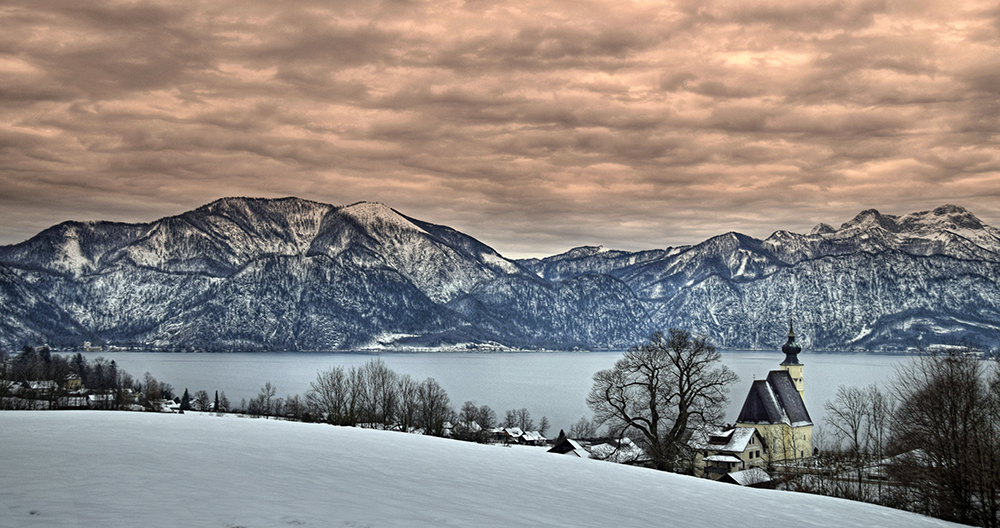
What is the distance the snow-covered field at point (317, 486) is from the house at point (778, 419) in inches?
1950

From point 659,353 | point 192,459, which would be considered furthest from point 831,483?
point 192,459

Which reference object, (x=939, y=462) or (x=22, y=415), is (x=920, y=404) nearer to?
(x=939, y=462)

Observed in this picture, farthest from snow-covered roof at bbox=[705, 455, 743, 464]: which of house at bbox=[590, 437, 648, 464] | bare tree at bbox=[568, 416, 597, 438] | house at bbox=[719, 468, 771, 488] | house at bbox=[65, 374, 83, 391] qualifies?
house at bbox=[65, 374, 83, 391]

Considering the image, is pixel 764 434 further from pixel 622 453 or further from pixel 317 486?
pixel 317 486

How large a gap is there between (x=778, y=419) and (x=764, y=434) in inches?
108

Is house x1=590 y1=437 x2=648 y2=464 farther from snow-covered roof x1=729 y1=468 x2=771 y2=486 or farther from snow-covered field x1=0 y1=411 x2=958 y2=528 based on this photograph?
snow-covered field x1=0 y1=411 x2=958 y2=528

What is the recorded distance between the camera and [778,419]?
6862 cm

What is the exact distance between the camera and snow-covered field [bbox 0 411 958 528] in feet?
32.8

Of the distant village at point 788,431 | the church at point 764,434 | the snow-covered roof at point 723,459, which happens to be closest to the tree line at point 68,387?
the distant village at point 788,431

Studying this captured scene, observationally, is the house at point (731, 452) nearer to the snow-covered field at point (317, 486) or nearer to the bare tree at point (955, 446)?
the bare tree at point (955, 446)

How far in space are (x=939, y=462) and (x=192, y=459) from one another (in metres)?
21.4

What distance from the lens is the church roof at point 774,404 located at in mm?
68312

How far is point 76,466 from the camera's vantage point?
1242 cm

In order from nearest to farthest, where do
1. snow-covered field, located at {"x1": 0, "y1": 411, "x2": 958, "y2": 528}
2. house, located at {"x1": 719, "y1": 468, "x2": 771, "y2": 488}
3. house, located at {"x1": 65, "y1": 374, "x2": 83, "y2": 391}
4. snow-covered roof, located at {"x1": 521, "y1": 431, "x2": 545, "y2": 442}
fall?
snow-covered field, located at {"x1": 0, "y1": 411, "x2": 958, "y2": 528}, house, located at {"x1": 719, "y1": 468, "x2": 771, "y2": 488}, snow-covered roof, located at {"x1": 521, "y1": 431, "x2": 545, "y2": 442}, house, located at {"x1": 65, "y1": 374, "x2": 83, "y2": 391}
